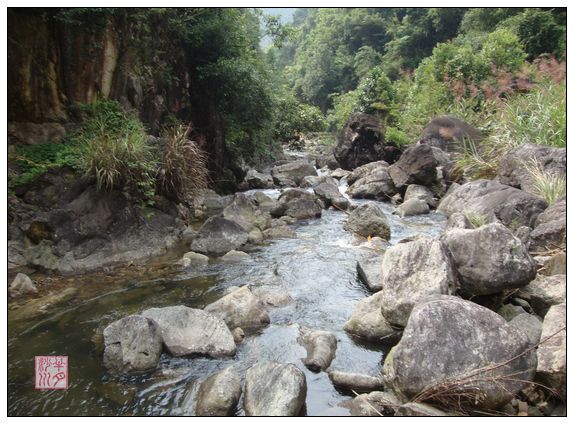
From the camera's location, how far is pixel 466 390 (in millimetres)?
Result: 2662

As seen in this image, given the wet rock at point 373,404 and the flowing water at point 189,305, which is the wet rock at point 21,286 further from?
the wet rock at point 373,404

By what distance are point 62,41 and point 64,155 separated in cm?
183

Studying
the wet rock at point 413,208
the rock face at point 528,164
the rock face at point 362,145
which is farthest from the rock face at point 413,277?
the rock face at point 362,145

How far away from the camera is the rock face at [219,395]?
2.90 meters

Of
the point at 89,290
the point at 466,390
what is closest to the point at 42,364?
the point at 89,290

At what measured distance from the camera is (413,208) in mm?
9438

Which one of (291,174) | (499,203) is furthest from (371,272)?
(291,174)

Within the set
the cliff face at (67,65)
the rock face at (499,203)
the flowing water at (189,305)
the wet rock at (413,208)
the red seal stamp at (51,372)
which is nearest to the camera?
the flowing water at (189,305)

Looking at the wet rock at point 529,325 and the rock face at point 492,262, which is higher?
the rock face at point 492,262

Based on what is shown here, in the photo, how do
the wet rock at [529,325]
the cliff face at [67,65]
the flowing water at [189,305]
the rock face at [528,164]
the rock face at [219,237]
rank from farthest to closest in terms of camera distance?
1. the rock face at [528,164]
2. the rock face at [219,237]
3. the cliff face at [67,65]
4. the wet rock at [529,325]
5. the flowing water at [189,305]

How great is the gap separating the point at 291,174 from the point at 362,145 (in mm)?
3371

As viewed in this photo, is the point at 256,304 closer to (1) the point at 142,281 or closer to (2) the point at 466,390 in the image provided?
(1) the point at 142,281

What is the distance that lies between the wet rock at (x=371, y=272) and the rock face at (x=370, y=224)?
2.06 m
